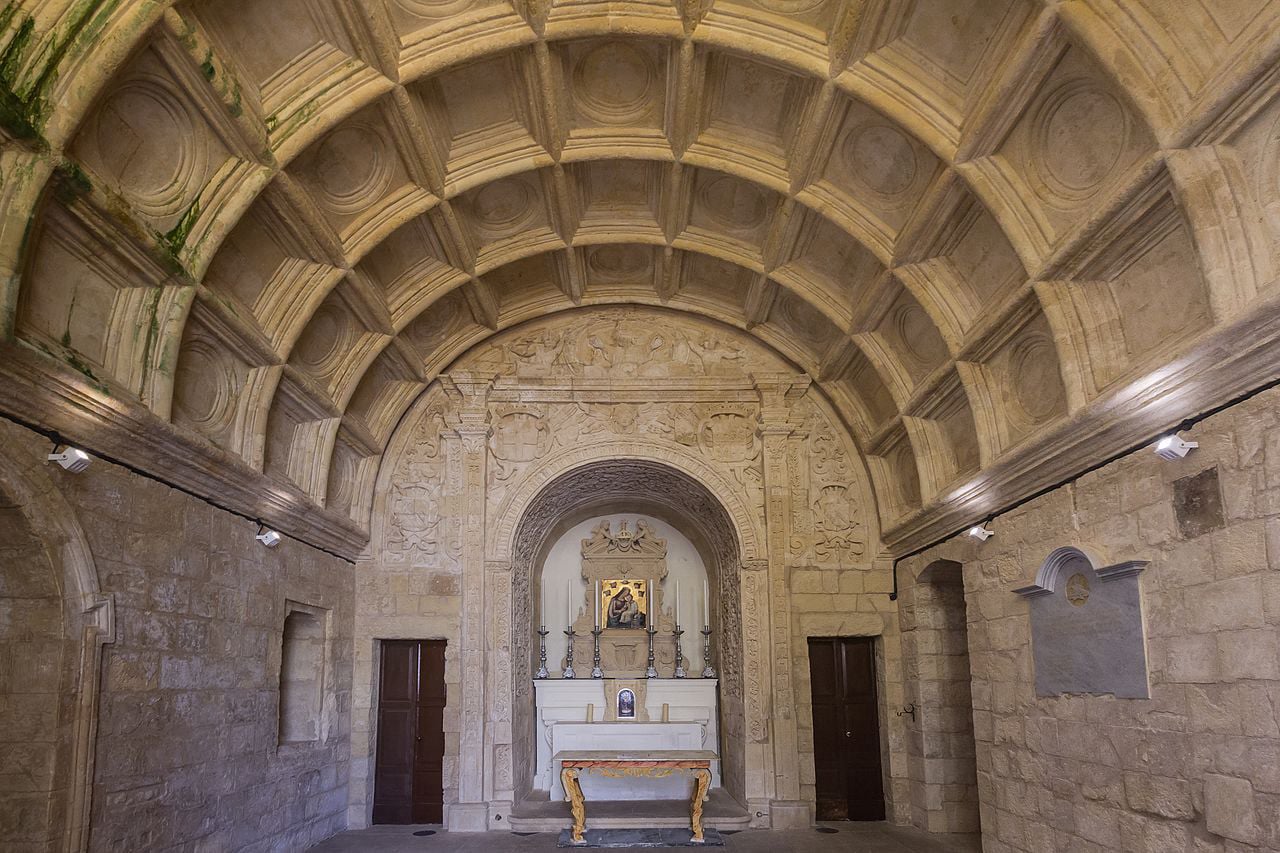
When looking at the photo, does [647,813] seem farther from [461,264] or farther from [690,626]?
[461,264]

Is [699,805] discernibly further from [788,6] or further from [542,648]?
[788,6]

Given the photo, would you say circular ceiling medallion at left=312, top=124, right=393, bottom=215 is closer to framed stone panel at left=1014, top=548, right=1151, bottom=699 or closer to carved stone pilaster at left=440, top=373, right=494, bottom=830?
carved stone pilaster at left=440, top=373, right=494, bottom=830

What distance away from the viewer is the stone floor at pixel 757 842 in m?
9.53

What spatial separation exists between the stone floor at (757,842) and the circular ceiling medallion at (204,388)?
15.2ft

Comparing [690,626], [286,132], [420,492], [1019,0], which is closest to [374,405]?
[420,492]

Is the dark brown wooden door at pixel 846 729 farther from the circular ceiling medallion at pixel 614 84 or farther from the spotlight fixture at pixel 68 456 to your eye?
the spotlight fixture at pixel 68 456

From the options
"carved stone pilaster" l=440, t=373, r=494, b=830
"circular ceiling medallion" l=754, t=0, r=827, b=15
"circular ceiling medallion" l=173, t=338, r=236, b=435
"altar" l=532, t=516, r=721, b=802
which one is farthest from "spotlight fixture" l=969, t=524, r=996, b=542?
"circular ceiling medallion" l=173, t=338, r=236, b=435

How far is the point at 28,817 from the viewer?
5484 millimetres

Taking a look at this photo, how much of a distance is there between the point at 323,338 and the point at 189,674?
360 cm

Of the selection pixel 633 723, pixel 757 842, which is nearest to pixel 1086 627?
pixel 757 842

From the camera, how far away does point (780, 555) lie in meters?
11.5

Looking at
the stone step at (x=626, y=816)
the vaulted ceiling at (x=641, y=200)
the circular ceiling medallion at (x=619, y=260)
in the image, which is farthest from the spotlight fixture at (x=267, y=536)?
the circular ceiling medallion at (x=619, y=260)

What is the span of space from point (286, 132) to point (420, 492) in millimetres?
5590

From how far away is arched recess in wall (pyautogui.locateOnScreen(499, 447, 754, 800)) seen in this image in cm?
1158
